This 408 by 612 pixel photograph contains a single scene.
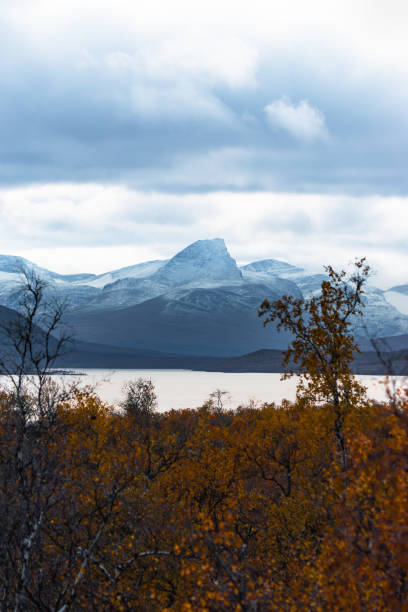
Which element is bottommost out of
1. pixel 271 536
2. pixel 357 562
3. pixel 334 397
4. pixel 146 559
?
→ pixel 271 536

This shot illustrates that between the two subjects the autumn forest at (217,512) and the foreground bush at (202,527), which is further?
the autumn forest at (217,512)

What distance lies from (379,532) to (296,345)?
1669cm

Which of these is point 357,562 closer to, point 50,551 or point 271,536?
point 50,551

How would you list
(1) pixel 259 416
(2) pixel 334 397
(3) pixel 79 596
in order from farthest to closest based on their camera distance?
(1) pixel 259 416, (2) pixel 334 397, (3) pixel 79 596

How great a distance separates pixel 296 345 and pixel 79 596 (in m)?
19.1

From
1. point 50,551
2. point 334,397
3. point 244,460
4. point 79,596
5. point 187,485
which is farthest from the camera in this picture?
point 244,460

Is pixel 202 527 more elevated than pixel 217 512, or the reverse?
pixel 202 527

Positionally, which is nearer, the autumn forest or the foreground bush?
the foreground bush

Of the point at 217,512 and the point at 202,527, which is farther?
the point at 217,512

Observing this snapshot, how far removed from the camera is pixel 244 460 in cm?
6169

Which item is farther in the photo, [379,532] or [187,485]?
[187,485]

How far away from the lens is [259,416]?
142 meters

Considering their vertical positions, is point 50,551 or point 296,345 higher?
point 296,345

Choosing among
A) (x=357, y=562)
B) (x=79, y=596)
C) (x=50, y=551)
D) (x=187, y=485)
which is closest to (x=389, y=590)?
(x=357, y=562)
